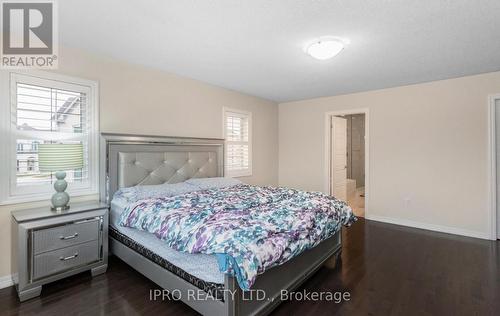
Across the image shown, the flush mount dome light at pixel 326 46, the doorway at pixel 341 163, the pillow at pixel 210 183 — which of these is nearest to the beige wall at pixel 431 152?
the doorway at pixel 341 163

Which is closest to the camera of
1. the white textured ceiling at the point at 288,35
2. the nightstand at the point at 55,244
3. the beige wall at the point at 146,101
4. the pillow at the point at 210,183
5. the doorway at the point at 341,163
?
the white textured ceiling at the point at 288,35

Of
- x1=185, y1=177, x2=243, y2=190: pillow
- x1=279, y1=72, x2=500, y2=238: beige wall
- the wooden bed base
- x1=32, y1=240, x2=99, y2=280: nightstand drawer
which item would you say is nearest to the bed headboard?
x1=185, y1=177, x2=243, y2=190: pillow

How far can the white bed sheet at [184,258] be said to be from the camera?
1657mm

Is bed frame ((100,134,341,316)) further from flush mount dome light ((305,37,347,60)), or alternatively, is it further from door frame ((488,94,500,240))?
door frame ((488,94,500,240))

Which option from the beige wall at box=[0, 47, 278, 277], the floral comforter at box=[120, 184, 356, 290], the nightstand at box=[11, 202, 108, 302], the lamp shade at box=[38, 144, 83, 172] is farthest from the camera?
the beige wall at box=[0, 47, 278, 277]

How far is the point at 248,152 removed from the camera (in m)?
4.87

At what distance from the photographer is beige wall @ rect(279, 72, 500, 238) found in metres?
3.51

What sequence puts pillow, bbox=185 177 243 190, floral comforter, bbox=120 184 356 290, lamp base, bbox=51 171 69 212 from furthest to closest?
pillow, bbox=185 177 243 190
lamp base, bbox=51 171 69 212
floral comforter, bbox=120 184 356 290

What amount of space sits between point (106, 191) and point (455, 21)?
3.78m

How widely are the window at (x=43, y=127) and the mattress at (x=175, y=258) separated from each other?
0.68 metres

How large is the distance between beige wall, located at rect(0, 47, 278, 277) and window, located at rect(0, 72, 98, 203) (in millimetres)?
120

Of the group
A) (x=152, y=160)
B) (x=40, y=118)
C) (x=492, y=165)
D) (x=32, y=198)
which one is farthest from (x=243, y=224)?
(x=492, y=165)

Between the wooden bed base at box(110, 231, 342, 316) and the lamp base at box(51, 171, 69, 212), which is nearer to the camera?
the wooden bed base at box(110, 231, 342, 316)

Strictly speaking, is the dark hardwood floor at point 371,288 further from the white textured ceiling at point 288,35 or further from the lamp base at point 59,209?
the white textured ceiling at point 288,35
